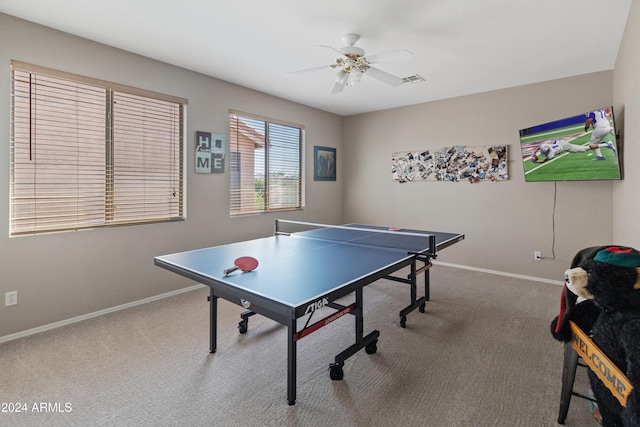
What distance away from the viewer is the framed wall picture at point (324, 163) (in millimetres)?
5484

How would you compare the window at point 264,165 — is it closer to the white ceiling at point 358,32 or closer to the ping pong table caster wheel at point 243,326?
the white ceiling at point 358,32

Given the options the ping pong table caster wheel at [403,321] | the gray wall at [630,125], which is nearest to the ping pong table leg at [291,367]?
the ping pong table caster wheel at [403,321]

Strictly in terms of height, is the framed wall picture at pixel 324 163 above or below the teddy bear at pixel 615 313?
above

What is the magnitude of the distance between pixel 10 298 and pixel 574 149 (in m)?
5.46

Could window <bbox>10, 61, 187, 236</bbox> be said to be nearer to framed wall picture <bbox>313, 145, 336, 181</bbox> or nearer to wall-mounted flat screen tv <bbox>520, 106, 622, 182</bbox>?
framed wall picture <bbox>313, 145, 336, 181</bbox>

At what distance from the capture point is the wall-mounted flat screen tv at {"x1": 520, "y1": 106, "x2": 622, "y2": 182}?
115 inches

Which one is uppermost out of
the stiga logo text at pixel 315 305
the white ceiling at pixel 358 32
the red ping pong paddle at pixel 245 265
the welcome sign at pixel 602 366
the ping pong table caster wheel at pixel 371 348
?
the white ceiling at pixel 358 32

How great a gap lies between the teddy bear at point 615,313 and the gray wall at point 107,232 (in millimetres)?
3574

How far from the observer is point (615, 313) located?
1189 millimetres

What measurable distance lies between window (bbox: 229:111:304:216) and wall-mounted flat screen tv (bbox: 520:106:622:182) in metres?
3.20

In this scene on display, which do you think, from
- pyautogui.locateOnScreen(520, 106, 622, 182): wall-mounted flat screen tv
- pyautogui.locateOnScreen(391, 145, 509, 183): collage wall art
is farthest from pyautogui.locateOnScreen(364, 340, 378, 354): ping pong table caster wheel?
pyautogui.locateOnScreen(391, 145, 509, 183): collage wall art

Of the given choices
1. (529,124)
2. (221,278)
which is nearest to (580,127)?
(529,124)

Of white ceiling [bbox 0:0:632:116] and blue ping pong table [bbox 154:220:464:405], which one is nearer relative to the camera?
blue ping pong table [bbox 154:220:464:405]

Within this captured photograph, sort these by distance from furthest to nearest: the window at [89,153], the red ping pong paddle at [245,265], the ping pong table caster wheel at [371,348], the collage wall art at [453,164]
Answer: the collage wall art at [453,164] < the window at [89,153] < the ping pong table caster wheel at [371,348] < the red ping pong paddle at [245,265]
